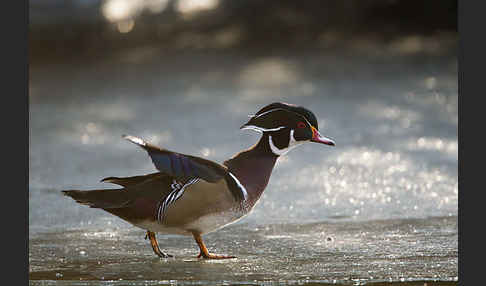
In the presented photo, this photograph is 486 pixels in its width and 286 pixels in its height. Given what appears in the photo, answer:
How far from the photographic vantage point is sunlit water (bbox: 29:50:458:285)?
154 inches

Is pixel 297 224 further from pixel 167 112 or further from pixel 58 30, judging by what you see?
pixel 58 30

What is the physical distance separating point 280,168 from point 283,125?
6.59 ft

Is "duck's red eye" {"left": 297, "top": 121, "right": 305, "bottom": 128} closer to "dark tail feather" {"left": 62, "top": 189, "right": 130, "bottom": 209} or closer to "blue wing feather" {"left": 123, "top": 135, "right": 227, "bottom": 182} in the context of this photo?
"blue wing feather" {"left": 123, "top": 135, "right": 227, "bottom": 182}

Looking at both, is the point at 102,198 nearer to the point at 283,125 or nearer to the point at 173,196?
the point at 173,196

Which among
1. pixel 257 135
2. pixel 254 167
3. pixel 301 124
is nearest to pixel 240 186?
pixel 254 167

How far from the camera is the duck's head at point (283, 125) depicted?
12.9 feet

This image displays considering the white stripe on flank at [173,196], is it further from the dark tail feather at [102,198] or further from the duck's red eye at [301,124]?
the duck's red eye at [301,124]

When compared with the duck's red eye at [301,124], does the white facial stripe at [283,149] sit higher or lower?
lower

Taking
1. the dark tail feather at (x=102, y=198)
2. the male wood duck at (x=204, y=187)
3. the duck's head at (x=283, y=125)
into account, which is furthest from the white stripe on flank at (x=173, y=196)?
the duck's head at (x=283, y=125)

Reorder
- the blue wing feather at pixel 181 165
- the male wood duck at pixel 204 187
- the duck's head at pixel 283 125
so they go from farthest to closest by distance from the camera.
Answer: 1. the duck's head at pixel 283 125
2. the male wood duck at pixel 204 187
3. the blue wing feather at pixel 181 165

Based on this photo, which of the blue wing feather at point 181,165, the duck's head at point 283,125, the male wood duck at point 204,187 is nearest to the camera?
the blue wing feather at point 181,165

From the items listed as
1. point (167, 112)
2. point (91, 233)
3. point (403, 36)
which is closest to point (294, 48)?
point (403, 36)

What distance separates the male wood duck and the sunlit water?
0.77 feet

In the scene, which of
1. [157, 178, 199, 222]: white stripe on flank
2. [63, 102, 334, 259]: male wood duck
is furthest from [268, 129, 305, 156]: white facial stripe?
[157, 178, 199, 222]: white stripe on flank
